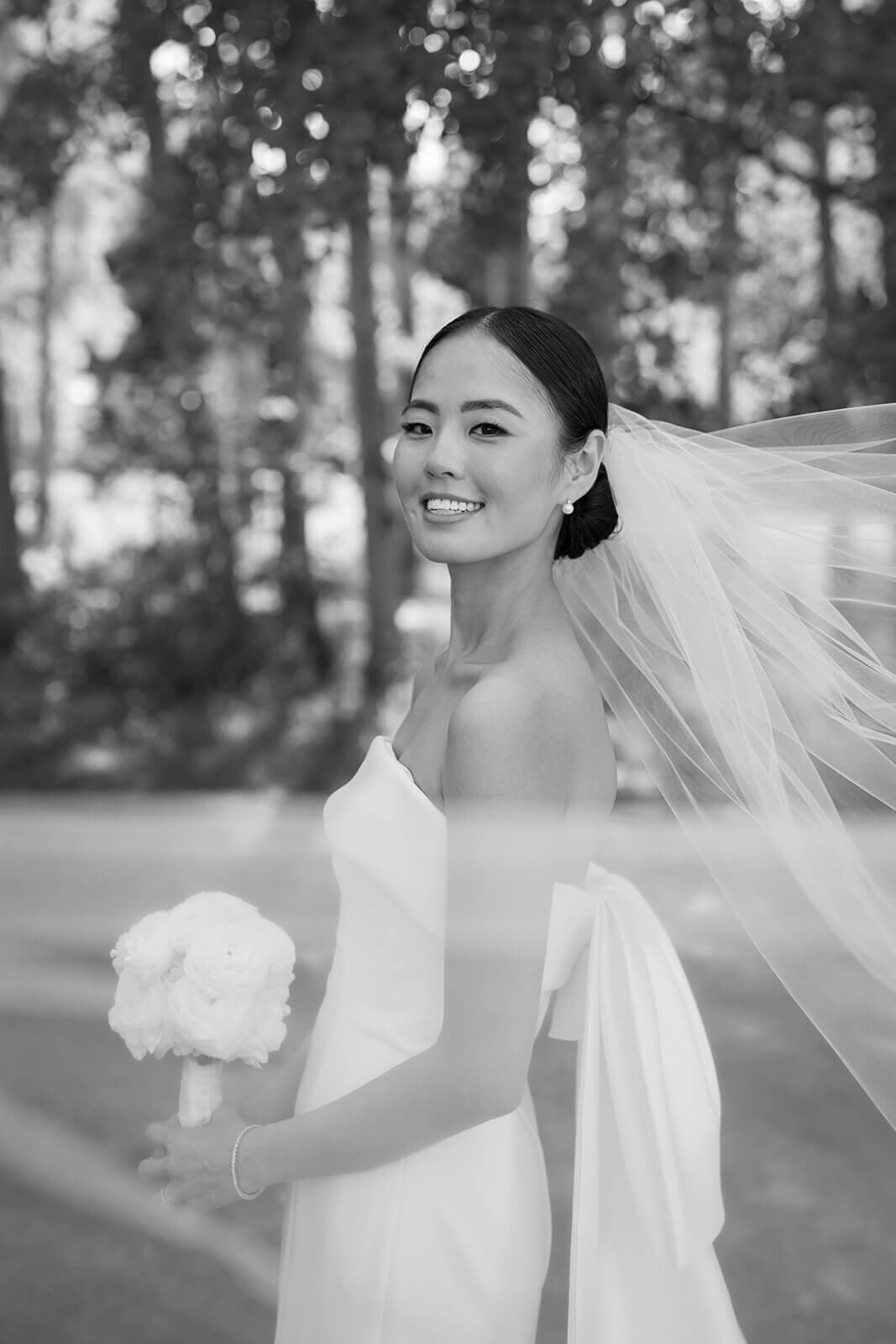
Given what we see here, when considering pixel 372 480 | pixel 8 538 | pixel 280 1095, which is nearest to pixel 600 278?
pixel 372 480

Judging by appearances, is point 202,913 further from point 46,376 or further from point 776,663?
point 46,376

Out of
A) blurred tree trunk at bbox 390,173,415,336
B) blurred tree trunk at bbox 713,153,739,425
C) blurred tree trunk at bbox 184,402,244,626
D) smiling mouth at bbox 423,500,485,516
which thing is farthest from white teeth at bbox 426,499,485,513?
blurred tree trunk at bbox 184,402,244,626

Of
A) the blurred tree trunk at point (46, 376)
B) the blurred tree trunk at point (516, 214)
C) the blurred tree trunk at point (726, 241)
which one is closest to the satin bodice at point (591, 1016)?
the blurred tree trunk at point (516, 214)

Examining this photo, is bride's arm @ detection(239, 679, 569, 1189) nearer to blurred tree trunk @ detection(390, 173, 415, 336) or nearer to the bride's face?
the bride's face

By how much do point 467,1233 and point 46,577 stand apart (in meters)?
8.77

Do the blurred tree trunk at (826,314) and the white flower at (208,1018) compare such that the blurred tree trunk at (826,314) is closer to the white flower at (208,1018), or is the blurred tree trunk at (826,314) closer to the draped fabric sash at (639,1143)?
the draped fabric sash at (639,1143)

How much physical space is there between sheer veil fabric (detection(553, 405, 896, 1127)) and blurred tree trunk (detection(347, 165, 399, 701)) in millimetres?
4844

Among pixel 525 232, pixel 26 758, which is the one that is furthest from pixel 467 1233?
pixel 26 758

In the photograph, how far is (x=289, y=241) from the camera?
4.43 meters

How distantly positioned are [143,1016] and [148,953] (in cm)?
7

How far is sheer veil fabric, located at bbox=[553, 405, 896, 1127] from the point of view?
1.54 metres

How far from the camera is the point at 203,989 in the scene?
139 cm

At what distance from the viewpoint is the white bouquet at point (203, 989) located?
1389mm

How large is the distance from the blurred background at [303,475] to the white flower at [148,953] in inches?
32.7
